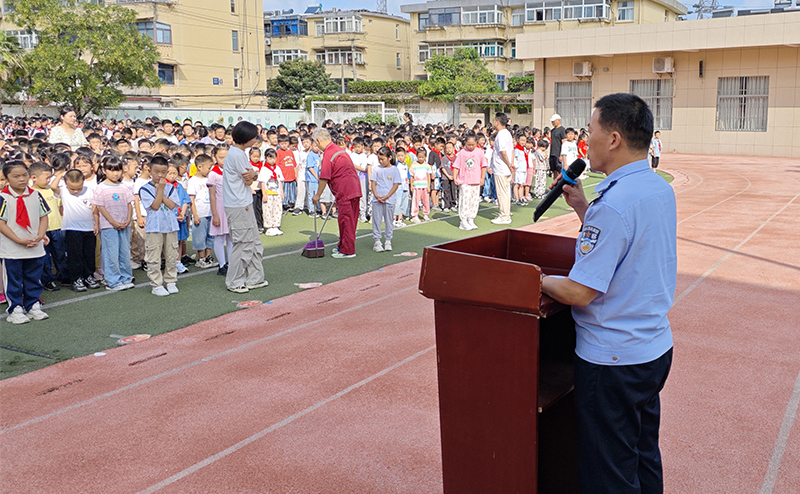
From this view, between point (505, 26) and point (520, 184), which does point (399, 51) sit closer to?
point (505, 26)

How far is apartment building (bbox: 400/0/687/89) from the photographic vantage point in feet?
169

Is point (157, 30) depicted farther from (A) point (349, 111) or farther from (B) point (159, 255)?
(B) point (159, 255)

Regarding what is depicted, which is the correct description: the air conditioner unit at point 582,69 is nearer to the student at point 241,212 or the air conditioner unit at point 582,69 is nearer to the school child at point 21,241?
the student at point 241,212

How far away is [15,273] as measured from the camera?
7211 mm

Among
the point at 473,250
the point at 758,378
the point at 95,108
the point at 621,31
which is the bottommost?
the point at 758,378

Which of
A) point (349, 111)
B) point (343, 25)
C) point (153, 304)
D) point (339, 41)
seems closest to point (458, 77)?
Answer: point (349, 111)

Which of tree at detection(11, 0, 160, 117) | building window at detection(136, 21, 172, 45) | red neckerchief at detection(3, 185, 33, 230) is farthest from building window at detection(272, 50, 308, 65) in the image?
red neckerchief at detection(3, 185, 33, 230)

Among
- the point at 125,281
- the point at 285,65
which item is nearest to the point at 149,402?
the point at 125,281

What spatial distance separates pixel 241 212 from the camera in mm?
8406

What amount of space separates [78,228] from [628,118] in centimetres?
752

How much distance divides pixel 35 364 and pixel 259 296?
2.83m

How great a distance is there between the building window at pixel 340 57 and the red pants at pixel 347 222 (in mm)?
55306

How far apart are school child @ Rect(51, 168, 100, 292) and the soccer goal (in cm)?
2501

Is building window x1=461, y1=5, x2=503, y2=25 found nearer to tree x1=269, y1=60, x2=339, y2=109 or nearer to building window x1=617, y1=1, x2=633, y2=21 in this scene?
building window x1=617, y1=1, x2=633, y2=21
